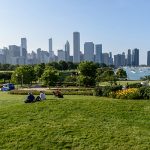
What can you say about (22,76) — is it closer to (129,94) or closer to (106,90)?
(106,90)

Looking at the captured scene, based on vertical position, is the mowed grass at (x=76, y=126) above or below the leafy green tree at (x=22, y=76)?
below

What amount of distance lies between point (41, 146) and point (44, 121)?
120 inches

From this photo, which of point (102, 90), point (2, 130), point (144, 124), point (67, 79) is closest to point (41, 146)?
point (2, 130)

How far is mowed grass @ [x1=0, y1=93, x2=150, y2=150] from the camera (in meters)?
15.6

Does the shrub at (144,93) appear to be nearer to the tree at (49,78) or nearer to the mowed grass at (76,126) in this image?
the mowed grass at (76,126)

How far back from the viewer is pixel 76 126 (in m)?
17.5

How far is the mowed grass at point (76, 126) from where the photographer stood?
15.6m

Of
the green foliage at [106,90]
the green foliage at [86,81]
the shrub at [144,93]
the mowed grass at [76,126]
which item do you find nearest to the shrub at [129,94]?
the shrub at [144,93]

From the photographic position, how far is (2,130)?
17.5 meters

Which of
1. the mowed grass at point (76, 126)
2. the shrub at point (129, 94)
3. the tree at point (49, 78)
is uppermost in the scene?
the tree at point (49, 78)

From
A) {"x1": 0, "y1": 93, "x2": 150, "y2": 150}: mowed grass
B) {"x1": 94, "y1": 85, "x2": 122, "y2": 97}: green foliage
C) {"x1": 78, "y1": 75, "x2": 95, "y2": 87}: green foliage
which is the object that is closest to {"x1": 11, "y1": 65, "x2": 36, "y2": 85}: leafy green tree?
{"x1": 78, "y1": 75, "x2": 95, "y2": 87}: green foliage

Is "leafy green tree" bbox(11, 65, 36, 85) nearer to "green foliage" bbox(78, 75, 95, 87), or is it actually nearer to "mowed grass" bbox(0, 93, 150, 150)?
"green foliage" bbox(78, 75, 95, 87)

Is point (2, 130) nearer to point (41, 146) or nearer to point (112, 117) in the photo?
point (41, 146)


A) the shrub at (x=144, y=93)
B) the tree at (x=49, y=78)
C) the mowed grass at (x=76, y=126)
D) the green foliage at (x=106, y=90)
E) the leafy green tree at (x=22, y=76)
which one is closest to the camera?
the mowed grass at (x=76, y=126)
